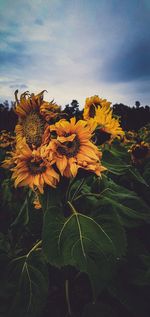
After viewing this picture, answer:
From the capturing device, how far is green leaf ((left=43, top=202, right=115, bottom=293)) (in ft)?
3.92

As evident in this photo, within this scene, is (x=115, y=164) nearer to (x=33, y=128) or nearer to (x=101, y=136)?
(x=101, y=136)

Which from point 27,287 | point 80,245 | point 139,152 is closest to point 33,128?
point 80,245

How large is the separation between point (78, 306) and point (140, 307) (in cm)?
38

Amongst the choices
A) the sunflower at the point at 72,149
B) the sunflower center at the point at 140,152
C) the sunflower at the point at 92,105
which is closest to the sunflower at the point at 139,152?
the sunflower center at the point at 140,152

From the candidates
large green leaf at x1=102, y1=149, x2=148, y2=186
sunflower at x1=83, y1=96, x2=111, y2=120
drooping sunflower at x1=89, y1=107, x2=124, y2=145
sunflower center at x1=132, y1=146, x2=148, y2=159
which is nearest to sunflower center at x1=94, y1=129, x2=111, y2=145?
drooping sunflower at x1=89, y1=107, x2=124, y2=145

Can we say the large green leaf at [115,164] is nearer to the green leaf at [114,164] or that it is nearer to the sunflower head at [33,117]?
the green leaf at [114,164]

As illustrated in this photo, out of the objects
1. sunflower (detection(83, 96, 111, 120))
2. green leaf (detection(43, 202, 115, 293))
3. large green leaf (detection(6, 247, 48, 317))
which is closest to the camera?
green leaf (detection(43, 202, 115, 293))

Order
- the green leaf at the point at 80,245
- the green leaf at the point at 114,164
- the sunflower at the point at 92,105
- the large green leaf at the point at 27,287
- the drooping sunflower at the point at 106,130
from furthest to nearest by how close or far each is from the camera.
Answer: the sunflower at the point at 92,105, the drooping sunflower at the point at 106,130, the green leaf at the point at 114,164, the large green leaf at the point at 27,287, the green leaf at the point at 80,245

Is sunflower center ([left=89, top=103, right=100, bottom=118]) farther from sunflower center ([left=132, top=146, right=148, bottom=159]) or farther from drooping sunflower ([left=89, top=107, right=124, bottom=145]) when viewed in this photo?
sunflower center ([left=132, top=146, right=148, bottom=159])

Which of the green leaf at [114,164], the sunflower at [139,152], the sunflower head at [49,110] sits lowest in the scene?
the sunflower at [139,152]

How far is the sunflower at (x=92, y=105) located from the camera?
2145 millimetres

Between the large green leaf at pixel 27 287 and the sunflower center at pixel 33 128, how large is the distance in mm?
540

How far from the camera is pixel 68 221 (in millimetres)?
1396

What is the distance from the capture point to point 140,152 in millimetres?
3529
